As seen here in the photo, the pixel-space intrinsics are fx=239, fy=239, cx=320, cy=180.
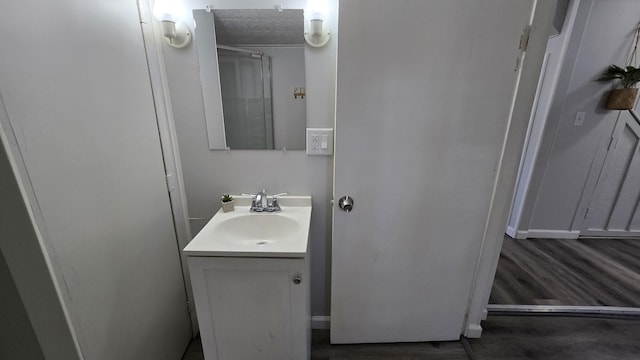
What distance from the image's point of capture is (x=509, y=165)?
125cm

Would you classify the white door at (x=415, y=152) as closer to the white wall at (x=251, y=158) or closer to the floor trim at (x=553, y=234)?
the white wall at (x=251, y=158)

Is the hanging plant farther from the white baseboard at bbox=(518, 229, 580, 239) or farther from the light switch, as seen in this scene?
the white baseboard at bbox=(518, 229, 580, 239)

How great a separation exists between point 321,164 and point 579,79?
271cm

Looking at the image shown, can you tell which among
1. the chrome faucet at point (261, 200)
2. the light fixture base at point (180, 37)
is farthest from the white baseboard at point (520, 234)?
the light fixture base at point (180, 37)

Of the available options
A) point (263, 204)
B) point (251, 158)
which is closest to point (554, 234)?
point (263, 204)

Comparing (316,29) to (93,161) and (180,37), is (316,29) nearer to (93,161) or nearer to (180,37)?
(180,37)

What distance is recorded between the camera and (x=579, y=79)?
2238mm

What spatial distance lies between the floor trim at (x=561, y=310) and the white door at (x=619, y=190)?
124 centimetres

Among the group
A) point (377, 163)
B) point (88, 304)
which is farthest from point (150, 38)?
point (377, 163)

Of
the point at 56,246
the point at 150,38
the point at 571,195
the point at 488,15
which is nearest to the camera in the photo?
the point at 56,246

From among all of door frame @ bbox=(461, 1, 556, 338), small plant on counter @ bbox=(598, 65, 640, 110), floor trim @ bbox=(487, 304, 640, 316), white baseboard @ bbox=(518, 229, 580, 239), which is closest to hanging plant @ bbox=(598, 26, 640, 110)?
small plant on counter @ bbox=(598, 65, 640, 110)

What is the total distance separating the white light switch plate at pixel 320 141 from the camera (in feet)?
4.28

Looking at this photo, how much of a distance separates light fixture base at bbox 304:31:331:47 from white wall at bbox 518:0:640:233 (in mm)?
2441

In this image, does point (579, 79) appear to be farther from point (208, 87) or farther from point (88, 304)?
point (88, 304)
